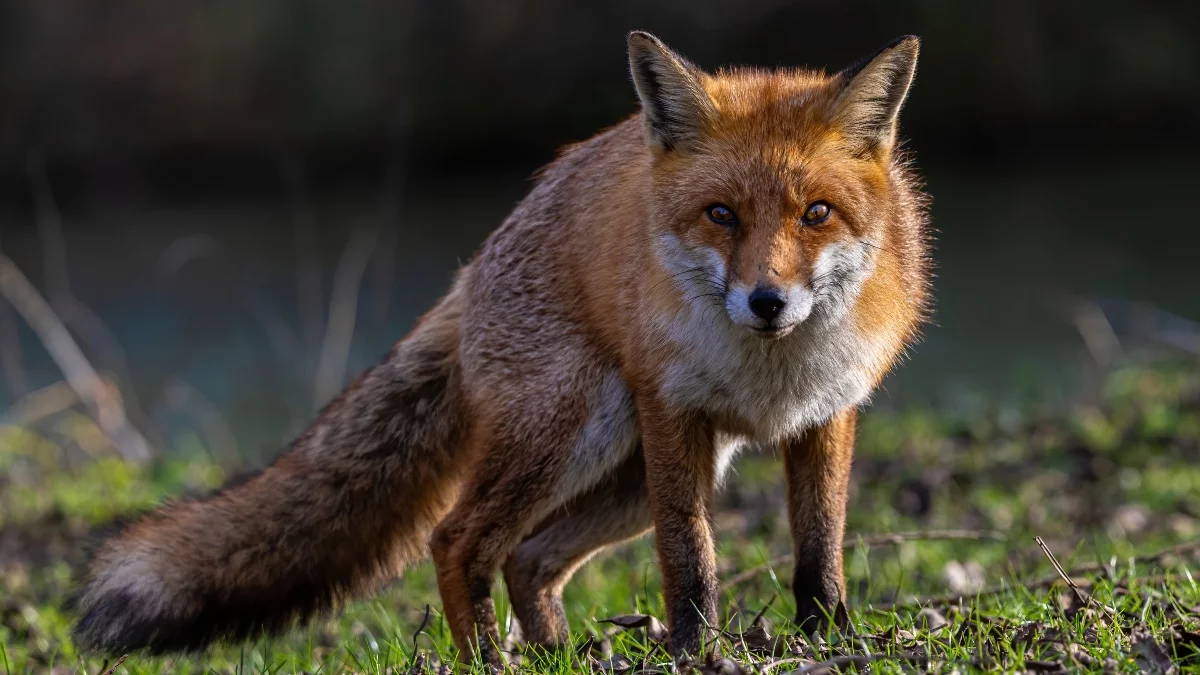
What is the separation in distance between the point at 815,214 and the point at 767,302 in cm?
39

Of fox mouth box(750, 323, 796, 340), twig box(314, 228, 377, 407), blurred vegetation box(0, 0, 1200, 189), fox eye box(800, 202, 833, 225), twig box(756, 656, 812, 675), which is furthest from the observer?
blurred vegetation box(0, 0, 1200, 189)

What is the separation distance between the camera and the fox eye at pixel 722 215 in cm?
347

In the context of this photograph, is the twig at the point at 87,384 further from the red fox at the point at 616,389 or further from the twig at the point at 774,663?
the twig at the point at 774,663

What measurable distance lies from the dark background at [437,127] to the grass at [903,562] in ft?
18.2

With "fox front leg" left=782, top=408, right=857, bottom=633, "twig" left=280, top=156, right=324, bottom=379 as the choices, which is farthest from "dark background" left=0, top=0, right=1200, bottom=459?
"fox front leg" left=782, top=408, right=857, bottom=633

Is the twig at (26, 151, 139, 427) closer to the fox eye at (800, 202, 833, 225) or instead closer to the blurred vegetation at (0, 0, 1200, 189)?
the blurred vegetation at (0, 0, 1200, 189)

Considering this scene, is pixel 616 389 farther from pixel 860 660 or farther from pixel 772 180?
pixel 860 660

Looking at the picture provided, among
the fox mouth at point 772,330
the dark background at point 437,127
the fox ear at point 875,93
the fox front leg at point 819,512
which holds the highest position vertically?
the fox ear at point 875,93

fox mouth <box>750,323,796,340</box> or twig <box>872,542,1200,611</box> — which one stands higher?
fox mouth <box>750,323,796,340</box>

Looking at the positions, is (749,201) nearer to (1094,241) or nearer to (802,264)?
(802,264)

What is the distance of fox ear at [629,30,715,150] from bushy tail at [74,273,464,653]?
126 cm

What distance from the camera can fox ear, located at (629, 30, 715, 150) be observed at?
143 inches

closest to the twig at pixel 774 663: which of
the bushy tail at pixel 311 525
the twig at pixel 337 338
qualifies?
the bushy tail at pixel 311 525

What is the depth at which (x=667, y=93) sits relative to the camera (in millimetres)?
3686
